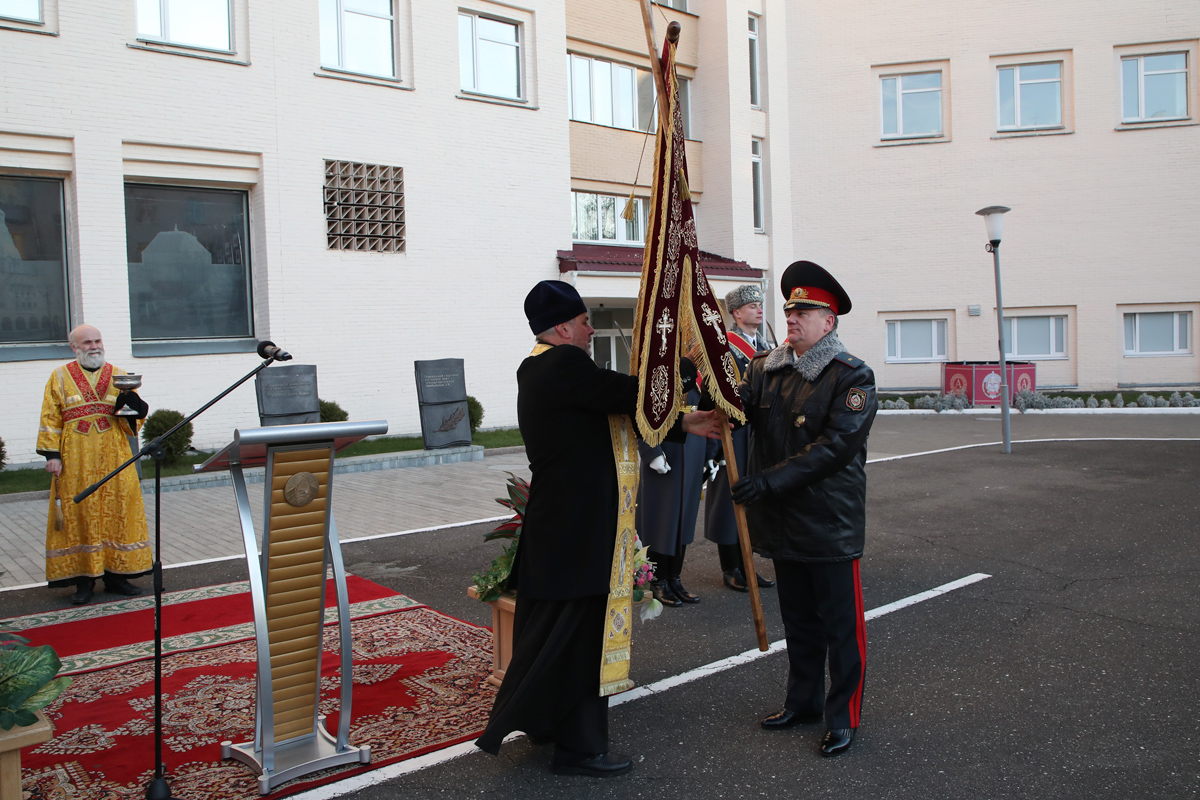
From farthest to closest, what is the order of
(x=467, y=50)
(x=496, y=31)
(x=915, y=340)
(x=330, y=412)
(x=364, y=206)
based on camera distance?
(x=915, y=340) < (x=496, y=31) < (x=467, y=50) < (x=364, y=206) < (x=330, y=412)

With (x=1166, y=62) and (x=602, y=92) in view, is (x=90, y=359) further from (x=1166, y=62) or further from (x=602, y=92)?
(x=1166, y=62)

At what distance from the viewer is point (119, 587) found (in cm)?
696

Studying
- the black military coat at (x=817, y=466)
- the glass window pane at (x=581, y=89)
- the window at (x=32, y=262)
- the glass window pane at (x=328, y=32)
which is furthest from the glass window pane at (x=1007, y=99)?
the black military coat at (x=817, y=466)

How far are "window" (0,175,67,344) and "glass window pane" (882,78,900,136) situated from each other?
20.8 meters

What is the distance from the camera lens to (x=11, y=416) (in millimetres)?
13562

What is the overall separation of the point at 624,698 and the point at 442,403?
10.6 meters

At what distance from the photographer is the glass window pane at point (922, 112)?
2561cm

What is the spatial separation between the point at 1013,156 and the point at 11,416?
23.9 metres

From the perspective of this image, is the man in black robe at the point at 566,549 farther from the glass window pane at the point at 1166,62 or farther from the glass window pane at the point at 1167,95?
the glass window pane at the point at 1166,62

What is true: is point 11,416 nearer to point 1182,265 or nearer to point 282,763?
point 282,763

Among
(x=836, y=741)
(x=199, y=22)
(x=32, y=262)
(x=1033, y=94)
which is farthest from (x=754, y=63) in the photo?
(x=836, y=741)

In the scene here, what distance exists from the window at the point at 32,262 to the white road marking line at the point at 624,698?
13238 mm

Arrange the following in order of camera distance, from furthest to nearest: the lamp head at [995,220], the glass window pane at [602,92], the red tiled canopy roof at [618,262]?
the glass window pane at [602,92] → the red tiled canopy roof at [618,262] → the lamp head at [995,220]

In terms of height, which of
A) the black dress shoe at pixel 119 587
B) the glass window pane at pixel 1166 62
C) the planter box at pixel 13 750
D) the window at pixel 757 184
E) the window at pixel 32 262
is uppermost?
the glass window pane at pixel 1166 62
